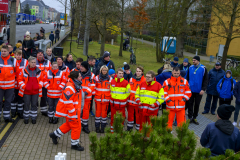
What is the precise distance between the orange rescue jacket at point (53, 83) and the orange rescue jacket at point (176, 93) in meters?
3.01

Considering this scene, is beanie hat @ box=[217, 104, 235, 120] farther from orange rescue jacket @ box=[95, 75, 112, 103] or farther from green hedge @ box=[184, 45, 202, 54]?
green hedge @ box=[184, 45, 202, 54]

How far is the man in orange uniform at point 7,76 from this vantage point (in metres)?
6.93

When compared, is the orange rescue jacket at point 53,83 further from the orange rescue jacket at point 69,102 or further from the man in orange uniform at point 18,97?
the orange rescue jacket at point 69,102

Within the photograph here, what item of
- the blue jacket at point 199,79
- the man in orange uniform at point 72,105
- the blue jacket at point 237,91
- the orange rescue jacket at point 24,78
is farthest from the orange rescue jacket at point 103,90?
the blue jacket at point 237,91

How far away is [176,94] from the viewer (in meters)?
6.79

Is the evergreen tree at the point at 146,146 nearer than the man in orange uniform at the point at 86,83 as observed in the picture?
Yes

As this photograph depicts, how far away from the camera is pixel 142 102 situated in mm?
6410

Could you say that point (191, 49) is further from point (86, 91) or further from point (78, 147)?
point (78, 147)

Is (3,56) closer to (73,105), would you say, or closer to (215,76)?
(73,105)

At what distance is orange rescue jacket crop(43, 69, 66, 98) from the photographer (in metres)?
7.41

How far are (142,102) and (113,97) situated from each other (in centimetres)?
81

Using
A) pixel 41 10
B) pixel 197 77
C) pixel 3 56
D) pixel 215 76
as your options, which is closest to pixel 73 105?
pixel 3 56

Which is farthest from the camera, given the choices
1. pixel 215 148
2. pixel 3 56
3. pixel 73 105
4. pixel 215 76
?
pixel 215 76

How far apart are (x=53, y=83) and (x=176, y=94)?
3.53m
